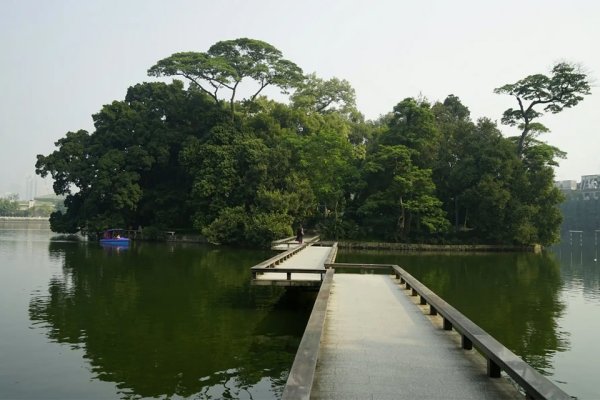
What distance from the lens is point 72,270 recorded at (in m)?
22.3

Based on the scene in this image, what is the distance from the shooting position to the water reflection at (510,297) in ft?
36.0

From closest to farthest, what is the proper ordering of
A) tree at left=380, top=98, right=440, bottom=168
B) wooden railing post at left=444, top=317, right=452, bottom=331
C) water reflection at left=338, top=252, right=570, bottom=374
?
wooden railing post at left=444, top=317, right=452, bottom=331 < water reflection at left=338, top=252, right=570, bottom=374 < tree at left=380, top=98, right=440, bottom=168

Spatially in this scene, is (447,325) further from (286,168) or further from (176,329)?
(286,168)

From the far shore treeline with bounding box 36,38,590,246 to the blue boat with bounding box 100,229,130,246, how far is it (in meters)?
1.12

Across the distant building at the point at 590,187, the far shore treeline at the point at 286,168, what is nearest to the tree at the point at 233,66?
the far shore treeline at the point at 286,168

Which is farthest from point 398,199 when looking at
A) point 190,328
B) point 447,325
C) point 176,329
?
point 447,325

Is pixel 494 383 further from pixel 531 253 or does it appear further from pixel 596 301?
pixel 531 253

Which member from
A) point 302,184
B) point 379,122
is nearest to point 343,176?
point 302,184

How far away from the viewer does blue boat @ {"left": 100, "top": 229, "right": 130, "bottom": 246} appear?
40094 millimetres

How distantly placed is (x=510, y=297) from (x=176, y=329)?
40.0 feet

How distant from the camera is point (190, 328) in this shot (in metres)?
11.5

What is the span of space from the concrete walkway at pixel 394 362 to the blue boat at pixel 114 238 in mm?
34422

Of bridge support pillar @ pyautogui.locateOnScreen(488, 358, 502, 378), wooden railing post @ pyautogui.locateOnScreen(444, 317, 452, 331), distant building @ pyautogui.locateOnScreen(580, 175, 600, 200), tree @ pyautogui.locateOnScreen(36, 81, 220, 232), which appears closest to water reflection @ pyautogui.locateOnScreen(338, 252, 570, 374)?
wooden railing post @ pyautogui.locateOnScreen(444, 317, 452, 331)

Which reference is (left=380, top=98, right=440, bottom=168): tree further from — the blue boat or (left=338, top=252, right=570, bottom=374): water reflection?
the blue boat
